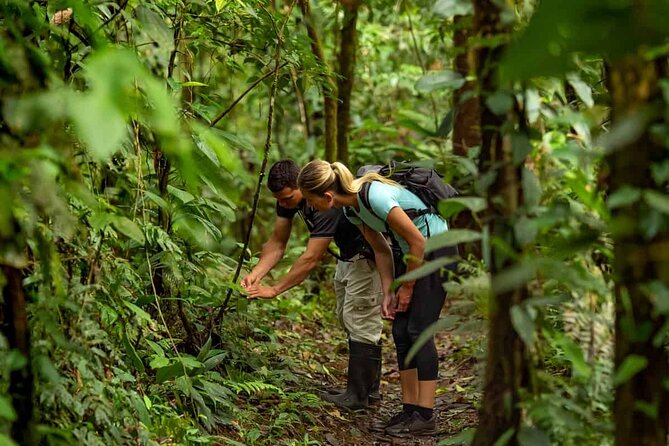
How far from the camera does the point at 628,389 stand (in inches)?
90.4

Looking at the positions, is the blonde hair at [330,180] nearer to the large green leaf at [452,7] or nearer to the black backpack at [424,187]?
the black backpack at [424,187]

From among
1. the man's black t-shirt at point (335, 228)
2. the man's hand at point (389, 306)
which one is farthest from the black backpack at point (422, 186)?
the man's black t-shirt at point (335, 228)

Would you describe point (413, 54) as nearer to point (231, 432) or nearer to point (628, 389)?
point (231, 432)

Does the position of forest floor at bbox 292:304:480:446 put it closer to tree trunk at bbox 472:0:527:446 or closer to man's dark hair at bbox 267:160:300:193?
man's dark hair at bbox 267:160:300:193

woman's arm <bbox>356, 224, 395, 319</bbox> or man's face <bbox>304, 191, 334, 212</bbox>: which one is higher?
man's face <bbox>304, 191, 334, 212</bbox>

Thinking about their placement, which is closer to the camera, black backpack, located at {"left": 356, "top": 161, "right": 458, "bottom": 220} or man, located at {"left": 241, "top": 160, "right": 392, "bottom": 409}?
black backpack, located at {"left": 356, "top": 161, "right": 458, "bottom": 220}

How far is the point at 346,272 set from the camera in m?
6.10

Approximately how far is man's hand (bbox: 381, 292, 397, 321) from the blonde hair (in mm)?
814

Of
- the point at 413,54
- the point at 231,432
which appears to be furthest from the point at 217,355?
the point at 413,54

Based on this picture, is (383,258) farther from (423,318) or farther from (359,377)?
(359,377)

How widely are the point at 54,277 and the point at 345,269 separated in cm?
353

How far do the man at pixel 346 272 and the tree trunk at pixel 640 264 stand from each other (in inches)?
132

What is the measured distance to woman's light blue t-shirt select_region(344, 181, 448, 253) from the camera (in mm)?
4992

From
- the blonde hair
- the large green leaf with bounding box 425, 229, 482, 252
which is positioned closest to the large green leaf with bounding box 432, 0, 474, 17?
the large green leaf with bounding box 425, 229, 482, 252
